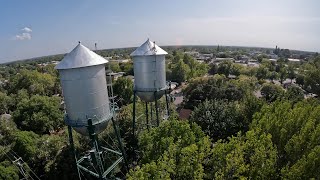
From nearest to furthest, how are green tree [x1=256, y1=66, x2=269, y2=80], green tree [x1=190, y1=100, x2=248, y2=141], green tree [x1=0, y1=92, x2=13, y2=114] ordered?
green tree [x1=190, y1=100, x2=248, y2=141] → green tree [x1=0, y1=92, x2=13, y2=114] → green tree [x1=256, y1=66, x2=269, y2=80]

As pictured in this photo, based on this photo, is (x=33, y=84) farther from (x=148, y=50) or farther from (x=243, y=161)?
(x=243, y=161)

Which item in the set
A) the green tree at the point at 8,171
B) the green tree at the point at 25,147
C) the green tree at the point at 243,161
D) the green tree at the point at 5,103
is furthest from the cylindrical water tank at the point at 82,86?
the green tree at the point at 5,103

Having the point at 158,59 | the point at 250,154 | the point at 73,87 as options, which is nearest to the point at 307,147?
the point at 250,154

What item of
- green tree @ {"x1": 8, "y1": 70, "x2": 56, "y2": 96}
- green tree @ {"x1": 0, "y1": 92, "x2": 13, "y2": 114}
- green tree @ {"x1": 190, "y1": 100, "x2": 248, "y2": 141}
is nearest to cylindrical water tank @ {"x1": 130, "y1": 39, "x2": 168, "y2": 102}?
green tree @ {"x1": 190, "y1": 100, "x2": 248, "y2": 141}

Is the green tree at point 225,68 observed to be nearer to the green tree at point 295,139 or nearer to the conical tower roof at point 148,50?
the green tree at point 295,139

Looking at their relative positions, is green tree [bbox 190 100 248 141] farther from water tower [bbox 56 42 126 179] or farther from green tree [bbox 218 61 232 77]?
green tree [bbox 218 61 232 77]

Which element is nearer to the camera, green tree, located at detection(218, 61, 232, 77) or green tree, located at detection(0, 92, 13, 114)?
green tree, located at detection(0, 92, 13, 114)

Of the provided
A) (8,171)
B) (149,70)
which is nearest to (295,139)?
(149,70)
